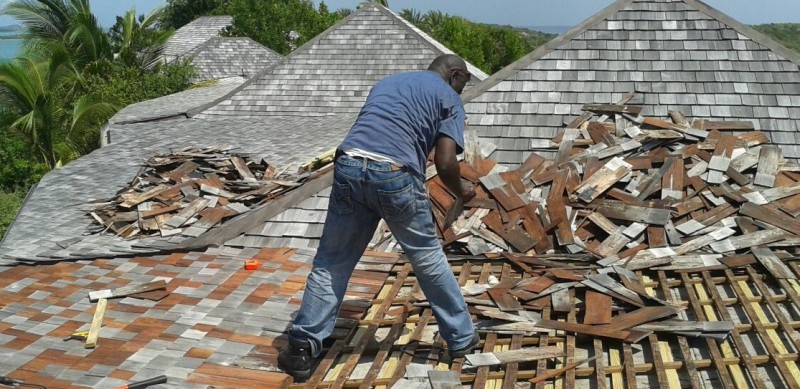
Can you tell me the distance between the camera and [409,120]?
3.86 metres

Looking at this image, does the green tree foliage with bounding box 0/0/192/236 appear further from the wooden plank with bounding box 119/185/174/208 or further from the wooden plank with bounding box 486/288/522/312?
the wooden plank with bounding box 486/288/522/312

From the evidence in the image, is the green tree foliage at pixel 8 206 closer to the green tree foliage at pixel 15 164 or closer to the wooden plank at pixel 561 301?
the green tree foliage at pixel 15 164

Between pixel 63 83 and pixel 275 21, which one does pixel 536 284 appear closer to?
pixel 63 83

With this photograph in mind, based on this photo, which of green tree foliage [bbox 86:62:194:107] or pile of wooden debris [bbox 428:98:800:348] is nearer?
pile of wooden debris [bbox 428:98:800:348]

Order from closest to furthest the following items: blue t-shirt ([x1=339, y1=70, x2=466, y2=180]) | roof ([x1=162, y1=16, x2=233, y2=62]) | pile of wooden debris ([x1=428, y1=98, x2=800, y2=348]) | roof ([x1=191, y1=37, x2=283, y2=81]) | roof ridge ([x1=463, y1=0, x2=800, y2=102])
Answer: blue t-shirt ([x1=339, y1=70, x2=466, y2=180]) → pile of wooden debris ([x1=428, y1=98, x2=800, y2=348]) → roof ridge ([x1=463, y1=0, x2=800, y2=102]) → roof ([x1=191, y1=37, x2=283, y2=81]) → roof ([x1=162, y1=16, x2=233, y2=62])

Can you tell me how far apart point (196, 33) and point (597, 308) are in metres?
32.9

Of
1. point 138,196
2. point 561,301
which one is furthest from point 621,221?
point 138,196

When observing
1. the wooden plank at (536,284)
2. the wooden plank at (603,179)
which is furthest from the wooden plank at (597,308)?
the wooden plank at (603,179)

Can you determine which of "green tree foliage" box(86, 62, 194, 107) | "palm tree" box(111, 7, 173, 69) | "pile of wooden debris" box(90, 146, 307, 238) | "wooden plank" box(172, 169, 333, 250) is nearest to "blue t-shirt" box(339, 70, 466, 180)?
"wooden plank" box(172, 169, 333, 250)

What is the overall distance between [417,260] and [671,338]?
1608mm

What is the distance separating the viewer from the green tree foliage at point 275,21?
101 feet

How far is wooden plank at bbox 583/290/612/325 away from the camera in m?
4.27

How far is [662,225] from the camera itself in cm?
554

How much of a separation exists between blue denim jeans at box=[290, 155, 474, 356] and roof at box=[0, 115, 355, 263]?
270cm
